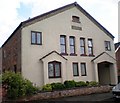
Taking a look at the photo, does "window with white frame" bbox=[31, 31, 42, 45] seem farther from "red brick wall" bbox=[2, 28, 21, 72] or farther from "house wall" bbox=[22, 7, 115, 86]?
"red brick wall" bbox=[2, 28, 21, 72]

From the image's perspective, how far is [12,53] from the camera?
22172 mm

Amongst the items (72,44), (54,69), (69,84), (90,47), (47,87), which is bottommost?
(47,87)

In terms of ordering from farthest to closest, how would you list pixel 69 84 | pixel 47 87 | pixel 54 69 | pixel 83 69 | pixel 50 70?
pixel 83 69
pixel 54 69
pixel 50 70
pixel 69 84
pixel 47 87

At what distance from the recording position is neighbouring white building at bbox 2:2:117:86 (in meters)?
19.6

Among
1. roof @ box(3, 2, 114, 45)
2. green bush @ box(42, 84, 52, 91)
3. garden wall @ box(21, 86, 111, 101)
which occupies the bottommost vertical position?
garden wall @ box(21, 86, 111, 101)

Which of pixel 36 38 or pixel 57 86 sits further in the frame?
pixel 36 38

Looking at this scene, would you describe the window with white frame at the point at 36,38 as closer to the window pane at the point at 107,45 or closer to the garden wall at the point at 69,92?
the garden wall at the point at 69,92

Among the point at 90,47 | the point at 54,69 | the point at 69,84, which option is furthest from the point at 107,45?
the point at 69,84

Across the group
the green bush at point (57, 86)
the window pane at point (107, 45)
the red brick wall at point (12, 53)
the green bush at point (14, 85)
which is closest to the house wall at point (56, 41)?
the window pane at point (107, 45)

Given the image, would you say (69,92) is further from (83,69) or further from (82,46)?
(82,46)

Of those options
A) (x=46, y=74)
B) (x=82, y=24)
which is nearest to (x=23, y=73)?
(x=46, y=74)

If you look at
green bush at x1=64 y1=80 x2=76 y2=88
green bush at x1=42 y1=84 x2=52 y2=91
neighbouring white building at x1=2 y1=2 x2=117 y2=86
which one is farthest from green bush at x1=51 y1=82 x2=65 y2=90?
neighbouring white building at x1=2 y1=2 x2=117 y2=86

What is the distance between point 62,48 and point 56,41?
1172mm

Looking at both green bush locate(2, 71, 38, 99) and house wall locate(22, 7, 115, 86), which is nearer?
green bush locate(2, 71, 38, 99)
